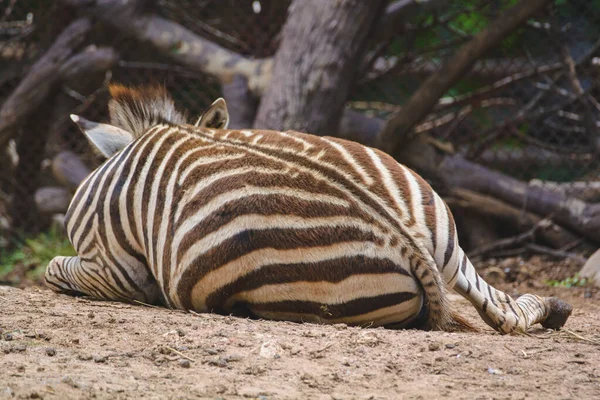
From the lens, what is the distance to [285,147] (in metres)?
3.65

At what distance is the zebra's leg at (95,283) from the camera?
421cm

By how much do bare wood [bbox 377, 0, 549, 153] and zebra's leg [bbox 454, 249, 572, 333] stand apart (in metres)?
3.65

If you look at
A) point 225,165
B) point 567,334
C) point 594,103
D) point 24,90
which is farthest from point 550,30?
point 24,90

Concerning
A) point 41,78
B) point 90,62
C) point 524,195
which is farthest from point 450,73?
point 41,78

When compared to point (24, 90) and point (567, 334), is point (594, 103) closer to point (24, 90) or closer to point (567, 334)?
point (567, 334)

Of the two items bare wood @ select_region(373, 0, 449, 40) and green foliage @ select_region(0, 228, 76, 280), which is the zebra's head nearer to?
bare wood @ select_region(373, 0, 449, 40)

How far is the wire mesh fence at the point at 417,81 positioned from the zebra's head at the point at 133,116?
3.60m

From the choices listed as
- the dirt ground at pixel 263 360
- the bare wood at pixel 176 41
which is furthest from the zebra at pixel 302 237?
the bare wood at pixel 176 41

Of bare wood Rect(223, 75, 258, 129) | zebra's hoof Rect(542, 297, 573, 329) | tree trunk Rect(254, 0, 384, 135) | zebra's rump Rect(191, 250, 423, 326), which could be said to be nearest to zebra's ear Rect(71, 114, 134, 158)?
zebra's rump Rect(191, 250, 423, 326)

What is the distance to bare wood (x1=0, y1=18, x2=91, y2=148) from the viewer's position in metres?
8.52

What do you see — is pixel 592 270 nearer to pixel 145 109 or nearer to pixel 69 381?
pixel 145 109

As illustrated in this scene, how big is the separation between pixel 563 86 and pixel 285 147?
5.92 meters

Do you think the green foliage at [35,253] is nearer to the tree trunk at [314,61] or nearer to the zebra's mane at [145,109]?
the tree trunk at [314,61]

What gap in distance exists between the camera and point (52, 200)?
29.1ft
